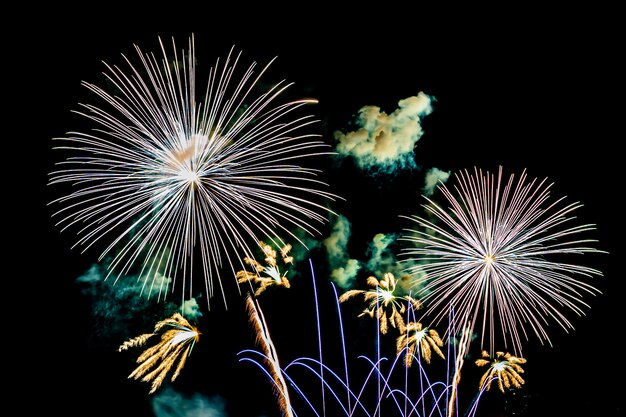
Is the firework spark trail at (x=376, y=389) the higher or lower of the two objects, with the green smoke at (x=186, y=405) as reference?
higher

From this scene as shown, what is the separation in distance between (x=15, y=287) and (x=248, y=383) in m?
7.09

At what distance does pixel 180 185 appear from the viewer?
7.01m

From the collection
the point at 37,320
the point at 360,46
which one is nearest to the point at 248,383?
the point at 37,320

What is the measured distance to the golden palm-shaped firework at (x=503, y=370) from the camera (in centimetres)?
1152

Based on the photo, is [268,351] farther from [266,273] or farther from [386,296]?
[386,296]

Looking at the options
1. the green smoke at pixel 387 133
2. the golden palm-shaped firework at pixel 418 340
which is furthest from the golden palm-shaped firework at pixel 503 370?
the green smoke at pixel 387 133

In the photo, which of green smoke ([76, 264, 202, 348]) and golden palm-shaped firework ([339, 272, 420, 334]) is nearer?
golden palm-shaped firework ([339, 272, 420, 334])

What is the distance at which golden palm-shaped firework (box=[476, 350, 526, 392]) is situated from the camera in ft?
37.8

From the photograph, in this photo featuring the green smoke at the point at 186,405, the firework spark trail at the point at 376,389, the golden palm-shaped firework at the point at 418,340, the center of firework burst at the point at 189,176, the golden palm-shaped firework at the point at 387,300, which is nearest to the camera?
the center of firework burst at the point at 189,176

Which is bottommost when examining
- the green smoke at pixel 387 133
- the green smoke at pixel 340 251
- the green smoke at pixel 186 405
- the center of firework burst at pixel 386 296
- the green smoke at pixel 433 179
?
the green smoke at pixel 186 405

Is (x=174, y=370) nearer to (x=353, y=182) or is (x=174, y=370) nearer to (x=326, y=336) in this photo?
(x=326, y=336)

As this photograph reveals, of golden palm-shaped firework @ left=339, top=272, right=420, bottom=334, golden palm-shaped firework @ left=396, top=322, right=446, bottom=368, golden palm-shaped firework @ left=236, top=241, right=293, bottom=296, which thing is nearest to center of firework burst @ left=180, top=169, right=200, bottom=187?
golden palm-shaped firework @ left=236, top=241, right=293, bottom=296

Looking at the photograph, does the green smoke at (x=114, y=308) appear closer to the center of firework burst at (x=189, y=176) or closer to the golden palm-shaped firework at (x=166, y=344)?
the golden palm-shaped firework at (x=166, y=344)

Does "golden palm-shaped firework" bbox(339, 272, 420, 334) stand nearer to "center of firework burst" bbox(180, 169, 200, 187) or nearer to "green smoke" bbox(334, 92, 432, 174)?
"green smoke" bbox(334, 92, 432, 174)
